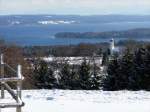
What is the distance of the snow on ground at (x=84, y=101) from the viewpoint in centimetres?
986

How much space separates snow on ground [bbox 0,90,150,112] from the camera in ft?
32.3

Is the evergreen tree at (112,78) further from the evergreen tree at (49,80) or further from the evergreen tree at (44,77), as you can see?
the evergreen tree at (44,77)

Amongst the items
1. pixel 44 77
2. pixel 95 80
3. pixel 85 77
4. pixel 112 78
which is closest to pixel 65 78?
pixel 85 77

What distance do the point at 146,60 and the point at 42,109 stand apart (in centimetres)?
2617

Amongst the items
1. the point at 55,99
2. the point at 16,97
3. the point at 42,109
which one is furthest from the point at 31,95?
the point at 16,97

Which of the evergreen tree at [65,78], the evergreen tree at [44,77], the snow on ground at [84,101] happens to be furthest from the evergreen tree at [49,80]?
the snow on ground at [84,101]

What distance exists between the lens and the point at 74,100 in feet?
35.6

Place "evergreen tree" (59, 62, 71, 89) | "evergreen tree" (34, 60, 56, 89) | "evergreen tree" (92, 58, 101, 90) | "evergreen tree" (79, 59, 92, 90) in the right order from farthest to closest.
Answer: "evergreen tree" (59, 62, 71, 89) < "evergreen tree" (92, 58, 101, 90) < "evergreen tree" (79, 59, 92, 90) < "evergreen tree" (34, 60, 56, 89)

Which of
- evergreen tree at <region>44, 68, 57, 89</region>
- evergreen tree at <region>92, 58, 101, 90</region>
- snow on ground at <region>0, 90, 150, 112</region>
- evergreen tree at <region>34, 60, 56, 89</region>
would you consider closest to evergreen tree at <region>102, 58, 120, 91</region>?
evergreen tree at <region>92, 58, 101, 90</region>

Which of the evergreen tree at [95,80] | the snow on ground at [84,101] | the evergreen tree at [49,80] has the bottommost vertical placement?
the evergreen tree at [95,80]

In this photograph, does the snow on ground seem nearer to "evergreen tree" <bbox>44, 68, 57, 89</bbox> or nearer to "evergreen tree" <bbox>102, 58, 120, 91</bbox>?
"evergreen tree" <bbox>44, 68, 57, 89</bbox>

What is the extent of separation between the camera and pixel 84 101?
10828 millimetres

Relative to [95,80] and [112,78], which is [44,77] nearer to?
[95,80]

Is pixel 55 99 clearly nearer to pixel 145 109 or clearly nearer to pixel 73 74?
pixel 145 109
